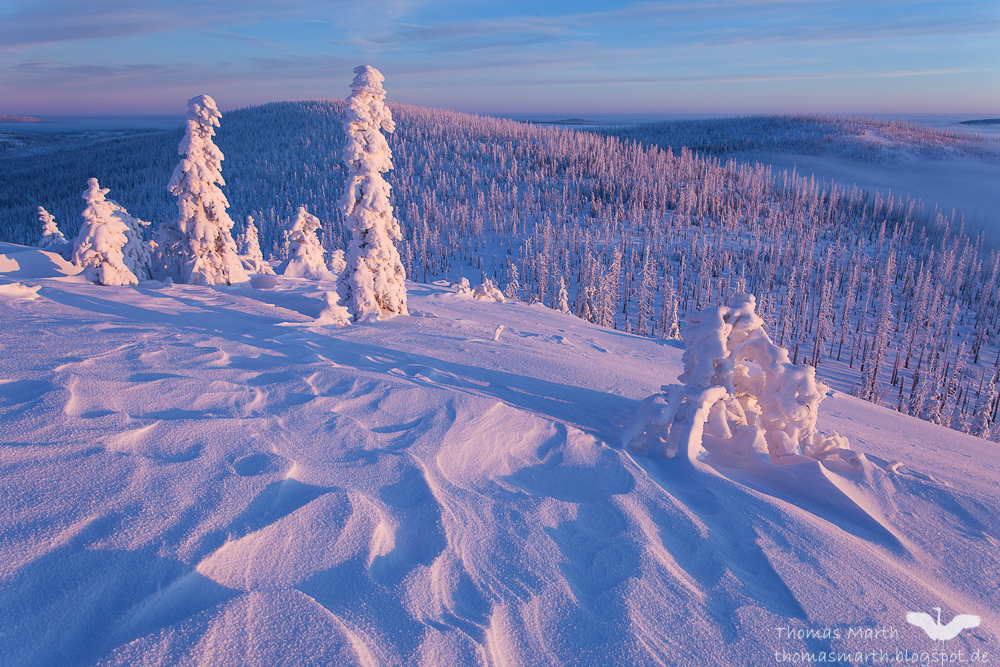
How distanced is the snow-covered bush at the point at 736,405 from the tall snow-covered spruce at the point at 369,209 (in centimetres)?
953

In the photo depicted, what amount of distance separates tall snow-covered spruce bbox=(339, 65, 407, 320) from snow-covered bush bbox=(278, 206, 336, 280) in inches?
579

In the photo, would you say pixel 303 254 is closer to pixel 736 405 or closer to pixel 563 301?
pixel 736 405

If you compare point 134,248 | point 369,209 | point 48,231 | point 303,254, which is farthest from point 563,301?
point 48,231

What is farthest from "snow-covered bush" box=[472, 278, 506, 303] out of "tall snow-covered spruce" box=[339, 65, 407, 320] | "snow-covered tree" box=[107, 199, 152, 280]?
"snow-covered tree" box=[107, 199, 152, 280]

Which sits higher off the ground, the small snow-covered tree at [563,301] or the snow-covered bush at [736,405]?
the snow-covered bush at [736,405]

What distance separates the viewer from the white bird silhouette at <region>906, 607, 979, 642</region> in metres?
3.36

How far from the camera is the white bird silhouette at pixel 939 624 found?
11.0ft

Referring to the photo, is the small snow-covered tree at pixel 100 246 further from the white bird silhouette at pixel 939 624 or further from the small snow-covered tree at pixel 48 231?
the white bird silhouette at pixel 939 624

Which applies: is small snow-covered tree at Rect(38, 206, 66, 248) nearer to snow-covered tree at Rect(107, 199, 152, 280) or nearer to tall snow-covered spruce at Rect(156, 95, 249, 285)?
tall snow-covered spruce at Rect(156, 95, 249, 285)

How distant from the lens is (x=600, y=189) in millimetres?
138875

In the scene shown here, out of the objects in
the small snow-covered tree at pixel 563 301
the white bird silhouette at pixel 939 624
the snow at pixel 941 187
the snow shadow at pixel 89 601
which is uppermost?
the snow shadow at pixel 89 601

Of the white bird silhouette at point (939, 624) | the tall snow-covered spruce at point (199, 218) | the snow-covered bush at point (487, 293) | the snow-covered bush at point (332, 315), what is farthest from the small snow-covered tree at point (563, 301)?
the white bird silhouette at point (939, 624)

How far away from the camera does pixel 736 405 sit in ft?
22.1

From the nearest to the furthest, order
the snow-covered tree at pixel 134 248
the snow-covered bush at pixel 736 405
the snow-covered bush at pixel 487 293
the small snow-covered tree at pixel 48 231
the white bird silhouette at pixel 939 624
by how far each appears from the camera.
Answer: the white bird silhouette at pixel 939 624 < the snow-covered bush at pixel 736 405 < the snow-covered tree at pixel 134 248 < the snow-covered bush at pixel 487 293 < the small snow-covered tree at pixel 48 231
